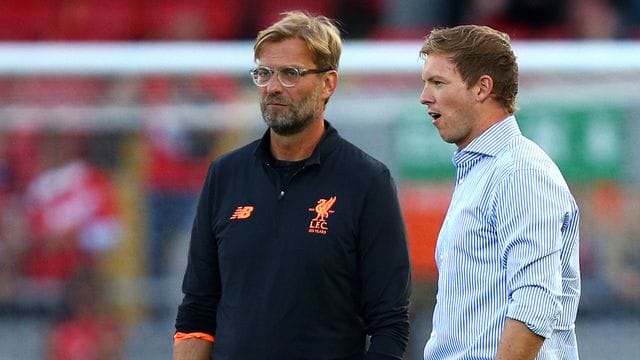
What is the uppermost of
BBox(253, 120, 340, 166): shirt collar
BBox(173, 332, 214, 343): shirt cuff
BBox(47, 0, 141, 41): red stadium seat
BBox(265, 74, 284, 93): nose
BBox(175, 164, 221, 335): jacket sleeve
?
BBox(47, 0, 141, 41): red stadium seat

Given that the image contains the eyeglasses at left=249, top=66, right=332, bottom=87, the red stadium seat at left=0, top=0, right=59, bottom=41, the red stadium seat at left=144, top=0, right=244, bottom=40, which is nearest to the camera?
the eyeglasses at left=249, top=66, right=332, bottom=87

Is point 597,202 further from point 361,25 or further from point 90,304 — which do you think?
point 361,25

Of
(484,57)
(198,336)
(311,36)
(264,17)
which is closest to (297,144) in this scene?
(311,36)

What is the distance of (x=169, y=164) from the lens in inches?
200

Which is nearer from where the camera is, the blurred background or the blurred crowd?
the blurred background

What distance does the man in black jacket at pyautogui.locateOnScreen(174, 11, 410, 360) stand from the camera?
2.97m

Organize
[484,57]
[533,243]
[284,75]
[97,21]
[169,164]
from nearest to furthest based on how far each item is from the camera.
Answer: [533,243] < [484,57] < [284,75] < [169,164] < [97,21]

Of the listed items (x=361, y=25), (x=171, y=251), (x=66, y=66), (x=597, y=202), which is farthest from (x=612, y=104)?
(x=361, y=25)

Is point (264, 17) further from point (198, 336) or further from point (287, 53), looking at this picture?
point (198, 336)

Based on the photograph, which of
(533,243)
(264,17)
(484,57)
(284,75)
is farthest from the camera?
(264,17)

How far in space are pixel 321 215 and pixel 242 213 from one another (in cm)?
19

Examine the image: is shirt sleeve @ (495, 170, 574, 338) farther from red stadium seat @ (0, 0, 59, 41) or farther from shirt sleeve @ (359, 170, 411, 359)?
red stadium seat @ (0, 0, 59, 41)

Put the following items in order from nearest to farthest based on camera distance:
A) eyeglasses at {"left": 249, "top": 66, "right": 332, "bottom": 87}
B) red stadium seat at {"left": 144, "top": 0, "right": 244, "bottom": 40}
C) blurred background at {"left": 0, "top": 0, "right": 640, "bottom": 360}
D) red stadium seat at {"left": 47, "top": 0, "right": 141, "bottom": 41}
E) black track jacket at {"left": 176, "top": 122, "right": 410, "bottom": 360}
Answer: black track jacket at {"left": 176, "top": 122, "right": 410, "bottom": 360} < eyeglasses at {"left": 249, "top": 66, "right": 332, "bottom": 87} < blurred background at {"left": 0, "top": 0, "right": 640, "bottom": 360} < red stadium seat at {"left": 144, "top": 0, "right": 244, "bottom": 40} < red stadium seat at {"left": 47, "top": 0, "right": 141, "bottom": 41}

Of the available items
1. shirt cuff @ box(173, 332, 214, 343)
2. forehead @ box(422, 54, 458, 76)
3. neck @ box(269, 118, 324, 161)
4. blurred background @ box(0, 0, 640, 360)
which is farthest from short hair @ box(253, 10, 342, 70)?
blurred background @ box(0, 0, 640, 360)
